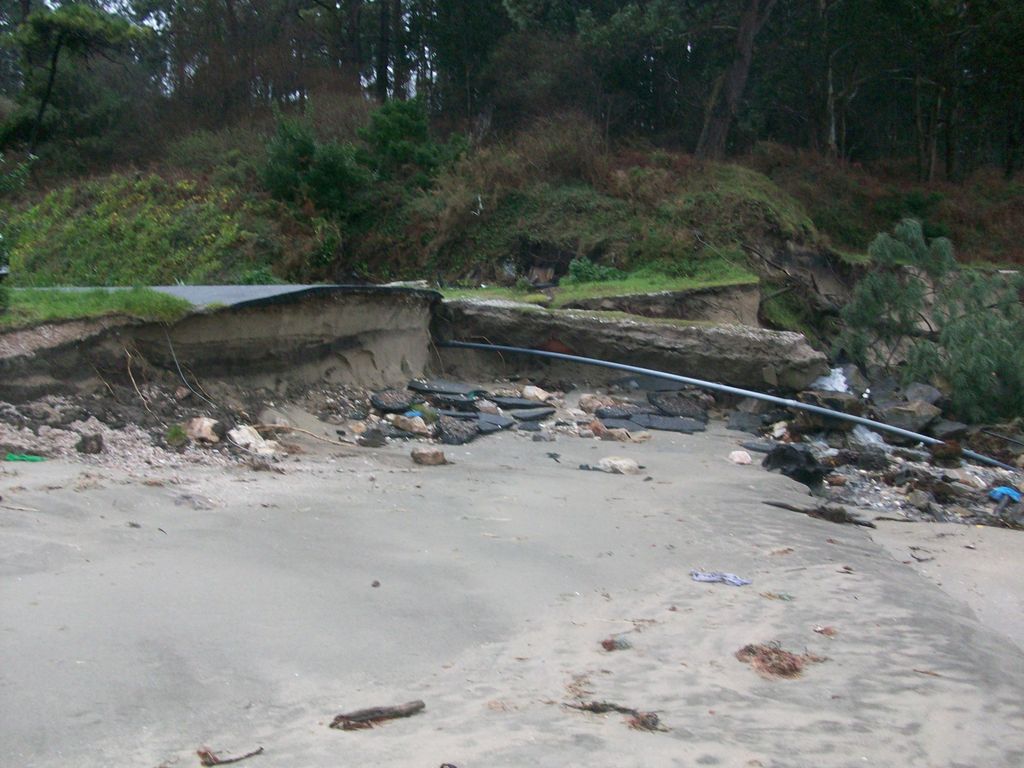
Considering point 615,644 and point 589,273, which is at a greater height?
point 589,273

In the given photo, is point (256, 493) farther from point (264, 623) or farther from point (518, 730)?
point (518, 730)

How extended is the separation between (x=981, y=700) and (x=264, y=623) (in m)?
2.96

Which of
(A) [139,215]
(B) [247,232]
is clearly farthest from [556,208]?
(A) [139,215]

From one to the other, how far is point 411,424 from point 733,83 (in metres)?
14.7

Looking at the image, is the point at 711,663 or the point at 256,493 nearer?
the point at 711,663

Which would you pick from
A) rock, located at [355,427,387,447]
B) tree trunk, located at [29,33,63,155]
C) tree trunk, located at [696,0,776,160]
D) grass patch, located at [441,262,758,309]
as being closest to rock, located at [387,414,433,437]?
rock, located at [355,427,387,447]

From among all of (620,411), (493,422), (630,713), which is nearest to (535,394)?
(620,411)

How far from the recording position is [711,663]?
4.35m

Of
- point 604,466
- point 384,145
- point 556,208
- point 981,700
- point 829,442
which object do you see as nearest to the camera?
point 981,700

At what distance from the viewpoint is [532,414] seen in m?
11.1

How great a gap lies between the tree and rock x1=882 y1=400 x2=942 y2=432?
1875 centimetres

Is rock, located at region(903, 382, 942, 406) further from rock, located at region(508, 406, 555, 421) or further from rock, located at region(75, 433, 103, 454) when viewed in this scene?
rock, located at region(75, 433, 103, 454)

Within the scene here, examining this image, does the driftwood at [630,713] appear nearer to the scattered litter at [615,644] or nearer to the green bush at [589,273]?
the scattered litter at [615,644]

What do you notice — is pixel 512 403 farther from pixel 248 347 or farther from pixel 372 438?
pixel 248 347
